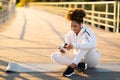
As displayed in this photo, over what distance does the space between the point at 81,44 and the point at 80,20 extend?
37cm

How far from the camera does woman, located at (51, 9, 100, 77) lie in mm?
5945

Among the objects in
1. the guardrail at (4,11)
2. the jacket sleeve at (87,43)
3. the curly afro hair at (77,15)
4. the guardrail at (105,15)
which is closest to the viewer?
the jacket sleeve at (87,43)

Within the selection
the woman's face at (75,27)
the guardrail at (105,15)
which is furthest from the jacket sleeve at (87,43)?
the guardrail at (105,15)

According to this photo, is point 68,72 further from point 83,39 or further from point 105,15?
point 105,15

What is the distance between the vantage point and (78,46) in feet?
19.4

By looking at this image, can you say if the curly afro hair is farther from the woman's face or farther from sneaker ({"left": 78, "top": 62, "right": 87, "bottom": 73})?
sneaker ({"left": 78, "top": 62, "right": 87, "bottom": 73})

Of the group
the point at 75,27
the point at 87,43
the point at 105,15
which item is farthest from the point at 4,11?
A: the point at 87,43

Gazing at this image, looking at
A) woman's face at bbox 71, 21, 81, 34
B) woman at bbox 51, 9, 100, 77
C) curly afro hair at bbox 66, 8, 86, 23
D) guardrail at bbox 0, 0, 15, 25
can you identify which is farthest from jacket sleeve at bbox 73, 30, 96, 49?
guardrail at bbox 0, 0, 15, 25

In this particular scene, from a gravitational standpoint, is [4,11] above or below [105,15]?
below

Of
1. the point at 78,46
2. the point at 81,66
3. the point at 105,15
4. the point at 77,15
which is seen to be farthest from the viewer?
the point at 105,15

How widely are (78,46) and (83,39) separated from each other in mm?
289

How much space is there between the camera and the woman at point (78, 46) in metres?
5.95

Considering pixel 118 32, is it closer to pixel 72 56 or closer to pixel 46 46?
pixel 46 46

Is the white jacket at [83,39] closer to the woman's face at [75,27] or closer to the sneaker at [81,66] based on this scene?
the woman's face at [75,27]
